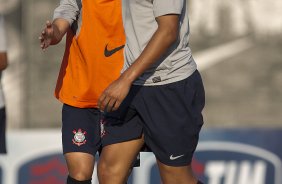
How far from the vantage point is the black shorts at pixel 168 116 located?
4.12 meters

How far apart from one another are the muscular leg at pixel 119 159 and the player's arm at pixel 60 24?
0.61 m

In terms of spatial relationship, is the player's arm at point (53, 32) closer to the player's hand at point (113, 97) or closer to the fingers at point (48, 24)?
the fingers at point (48, 24)

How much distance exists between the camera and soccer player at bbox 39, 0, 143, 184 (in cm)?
446

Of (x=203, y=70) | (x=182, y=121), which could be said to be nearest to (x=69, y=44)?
(x=182, y=121)

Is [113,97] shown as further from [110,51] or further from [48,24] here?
[110,51]

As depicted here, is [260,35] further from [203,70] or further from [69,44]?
[69,44]

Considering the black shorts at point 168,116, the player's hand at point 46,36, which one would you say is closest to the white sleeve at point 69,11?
the player's hand at point 46,36

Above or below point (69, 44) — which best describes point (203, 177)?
below

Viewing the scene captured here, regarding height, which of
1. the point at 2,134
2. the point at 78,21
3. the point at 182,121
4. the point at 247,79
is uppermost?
the point at 78,21

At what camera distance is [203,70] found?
34.6ft

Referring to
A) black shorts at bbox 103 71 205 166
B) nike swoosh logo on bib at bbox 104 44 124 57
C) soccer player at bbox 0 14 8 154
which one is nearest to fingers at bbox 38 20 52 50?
nike swoosh logo on bib at bbox 104 44 124 57

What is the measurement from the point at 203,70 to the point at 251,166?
3749 millimetres

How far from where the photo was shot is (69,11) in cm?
451

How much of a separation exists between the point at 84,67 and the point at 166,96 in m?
0.64
